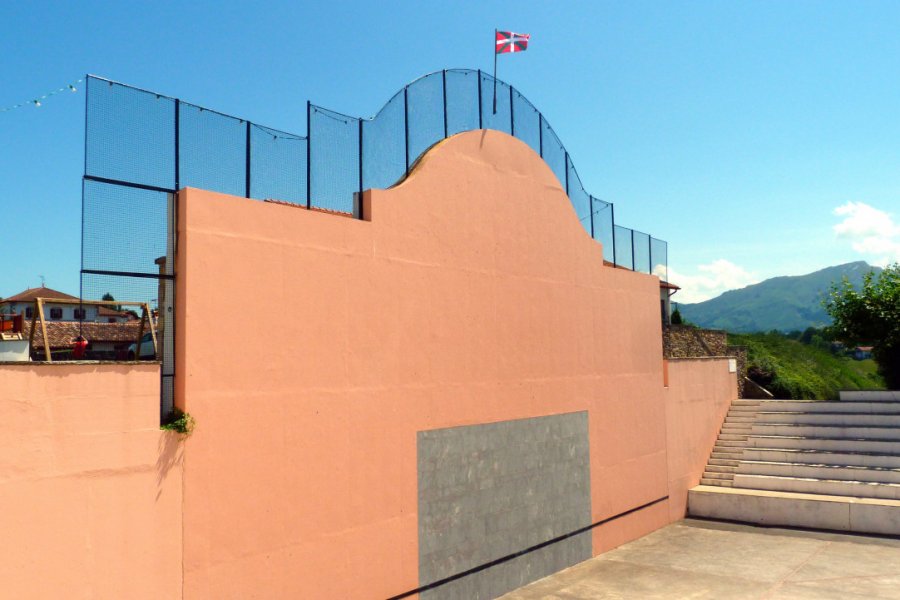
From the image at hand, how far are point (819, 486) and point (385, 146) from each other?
42.4 ft

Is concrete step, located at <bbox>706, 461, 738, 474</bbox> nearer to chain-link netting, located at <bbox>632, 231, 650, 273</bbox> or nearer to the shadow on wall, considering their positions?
chain-link netting, located at <bbox>632, 231, 650, 273</bbox>

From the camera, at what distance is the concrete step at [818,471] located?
16.6 metres

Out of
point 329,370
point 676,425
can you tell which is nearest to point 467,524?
point 329,370

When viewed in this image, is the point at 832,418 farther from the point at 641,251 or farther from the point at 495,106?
the point at 495,106

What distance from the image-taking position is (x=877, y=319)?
881 inches

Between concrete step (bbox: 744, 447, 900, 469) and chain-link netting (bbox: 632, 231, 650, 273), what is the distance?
5.54 meters

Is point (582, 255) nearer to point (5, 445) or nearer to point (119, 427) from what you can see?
point (119, 427)

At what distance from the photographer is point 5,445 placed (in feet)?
20.7

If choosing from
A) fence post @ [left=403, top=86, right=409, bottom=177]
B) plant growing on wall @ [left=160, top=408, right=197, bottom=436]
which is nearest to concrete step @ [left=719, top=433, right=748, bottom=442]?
fence post @ [left=403, top=86, right=409, bottom=177]

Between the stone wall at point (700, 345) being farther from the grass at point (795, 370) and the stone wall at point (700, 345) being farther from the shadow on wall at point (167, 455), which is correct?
the shadow on wall at point (167, 455)

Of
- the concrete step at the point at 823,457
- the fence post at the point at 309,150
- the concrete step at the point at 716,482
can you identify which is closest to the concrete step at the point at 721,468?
the concrete step at the point at 716,482

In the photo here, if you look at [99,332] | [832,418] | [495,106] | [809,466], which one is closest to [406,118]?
[495,106]

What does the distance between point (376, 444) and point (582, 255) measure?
6.53 meters

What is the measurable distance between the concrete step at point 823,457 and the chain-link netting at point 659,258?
501 cm
